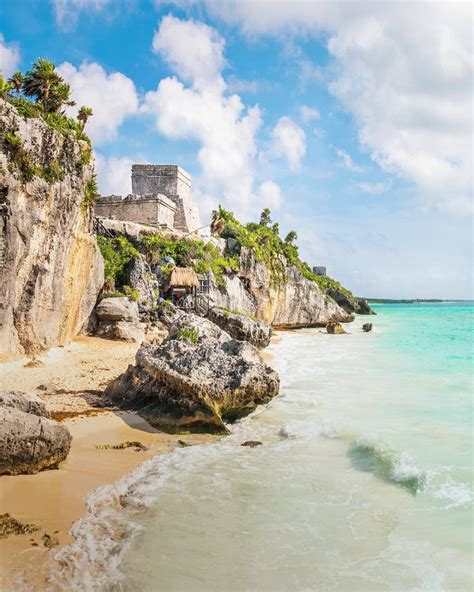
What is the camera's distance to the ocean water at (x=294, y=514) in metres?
4.08

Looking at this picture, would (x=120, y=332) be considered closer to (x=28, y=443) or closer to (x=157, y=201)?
(x=28, y=443)

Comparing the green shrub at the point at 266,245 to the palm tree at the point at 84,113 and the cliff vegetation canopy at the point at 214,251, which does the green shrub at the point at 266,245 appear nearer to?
the cliff vegetation canopy at the point at 214,251

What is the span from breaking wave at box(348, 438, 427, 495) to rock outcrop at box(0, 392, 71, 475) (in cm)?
446

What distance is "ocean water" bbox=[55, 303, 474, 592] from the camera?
408 centimetres

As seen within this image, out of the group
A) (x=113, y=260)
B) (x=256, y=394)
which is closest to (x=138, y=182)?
(x=113, y=260)

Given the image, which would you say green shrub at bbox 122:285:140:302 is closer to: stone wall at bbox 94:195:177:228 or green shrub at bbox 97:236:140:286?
green shrub at bbox 97:236:140:286

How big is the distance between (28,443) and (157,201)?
1118 inches

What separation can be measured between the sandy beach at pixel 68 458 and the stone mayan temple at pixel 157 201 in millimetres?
20756

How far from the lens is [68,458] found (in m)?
6.29

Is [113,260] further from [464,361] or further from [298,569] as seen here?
[298,569]

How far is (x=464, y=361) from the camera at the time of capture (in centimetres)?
1942

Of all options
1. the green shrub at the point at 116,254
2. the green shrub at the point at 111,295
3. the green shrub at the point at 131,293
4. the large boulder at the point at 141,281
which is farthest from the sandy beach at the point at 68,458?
the green shrub at the point at 116,254

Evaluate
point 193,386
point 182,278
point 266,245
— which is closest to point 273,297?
point 266,245

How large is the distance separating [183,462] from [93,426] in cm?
216
